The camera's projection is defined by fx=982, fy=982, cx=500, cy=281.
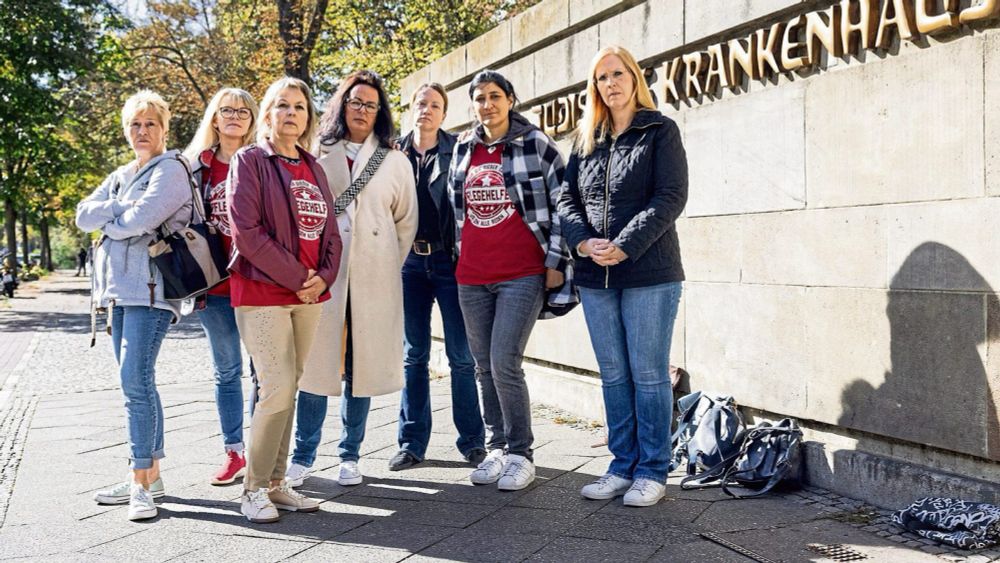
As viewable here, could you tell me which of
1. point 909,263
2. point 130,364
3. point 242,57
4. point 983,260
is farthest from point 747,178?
point 242,57

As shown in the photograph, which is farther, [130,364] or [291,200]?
[130,364]

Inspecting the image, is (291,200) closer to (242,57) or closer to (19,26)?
(19,26)

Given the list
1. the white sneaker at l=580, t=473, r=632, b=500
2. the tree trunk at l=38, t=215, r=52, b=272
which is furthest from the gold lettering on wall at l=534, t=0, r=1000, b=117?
the tree trunk at l=38, t=215, r=52, b=272

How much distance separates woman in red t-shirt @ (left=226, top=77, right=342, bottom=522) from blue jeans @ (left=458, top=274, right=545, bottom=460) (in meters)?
0.88

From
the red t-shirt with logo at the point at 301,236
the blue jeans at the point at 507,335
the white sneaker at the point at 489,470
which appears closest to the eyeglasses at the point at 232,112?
the red t-shirt with logo at the point at 301,236

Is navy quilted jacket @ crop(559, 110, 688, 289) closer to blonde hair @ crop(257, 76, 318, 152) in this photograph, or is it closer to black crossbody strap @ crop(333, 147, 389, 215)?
black crossbody strap @ crop(333, 147, 389, 215)

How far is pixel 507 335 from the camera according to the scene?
4.98m

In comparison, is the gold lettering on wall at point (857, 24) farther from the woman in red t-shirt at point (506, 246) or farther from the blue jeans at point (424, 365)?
the blue jeans at point (424, 365)

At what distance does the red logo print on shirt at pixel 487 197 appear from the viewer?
5012 millimetres

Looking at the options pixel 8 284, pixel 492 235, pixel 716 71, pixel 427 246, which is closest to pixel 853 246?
pixel 716 71

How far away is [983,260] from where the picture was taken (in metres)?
4.02

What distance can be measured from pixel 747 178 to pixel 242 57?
22935 mm

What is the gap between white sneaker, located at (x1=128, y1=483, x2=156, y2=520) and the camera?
14.7ft

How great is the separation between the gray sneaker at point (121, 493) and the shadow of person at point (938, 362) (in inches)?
136
